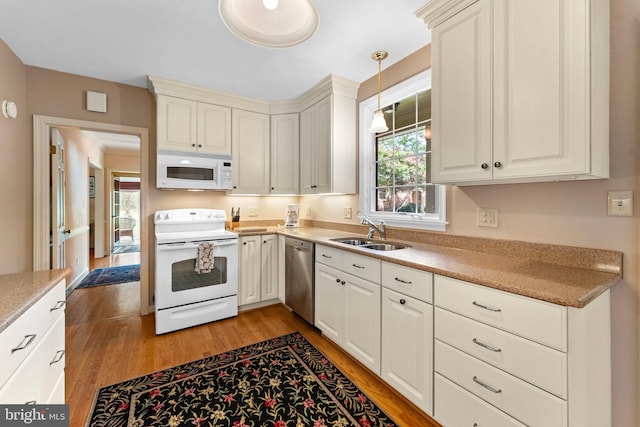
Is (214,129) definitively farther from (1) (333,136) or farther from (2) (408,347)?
(2) (408,347)

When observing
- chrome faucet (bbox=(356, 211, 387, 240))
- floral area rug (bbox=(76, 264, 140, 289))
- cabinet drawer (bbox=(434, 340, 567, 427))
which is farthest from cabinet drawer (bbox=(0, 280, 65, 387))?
floral area rug (bbox=(76, 264, 140, 289))

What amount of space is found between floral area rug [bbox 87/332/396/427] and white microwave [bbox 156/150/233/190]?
5.62 feet

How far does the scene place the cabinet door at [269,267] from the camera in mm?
3150

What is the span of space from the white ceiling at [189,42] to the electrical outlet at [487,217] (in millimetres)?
1347

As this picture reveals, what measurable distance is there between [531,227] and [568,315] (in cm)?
74

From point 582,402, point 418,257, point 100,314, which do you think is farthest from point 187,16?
point 100,314

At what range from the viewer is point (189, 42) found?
Result: 84.3 inches

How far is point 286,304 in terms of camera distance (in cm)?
306

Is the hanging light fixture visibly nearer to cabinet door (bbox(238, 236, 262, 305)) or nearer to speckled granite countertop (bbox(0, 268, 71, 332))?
cabinet door (bbox(238, 236, 262, 305))

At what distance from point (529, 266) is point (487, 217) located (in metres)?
0.43

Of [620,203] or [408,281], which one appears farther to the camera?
[408,281]

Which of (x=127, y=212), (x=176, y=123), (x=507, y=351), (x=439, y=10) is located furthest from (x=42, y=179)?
(x=127, y=212)

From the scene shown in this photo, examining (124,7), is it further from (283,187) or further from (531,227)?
(531,227)

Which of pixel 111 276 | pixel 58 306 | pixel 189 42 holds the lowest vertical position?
pixel 111 276
